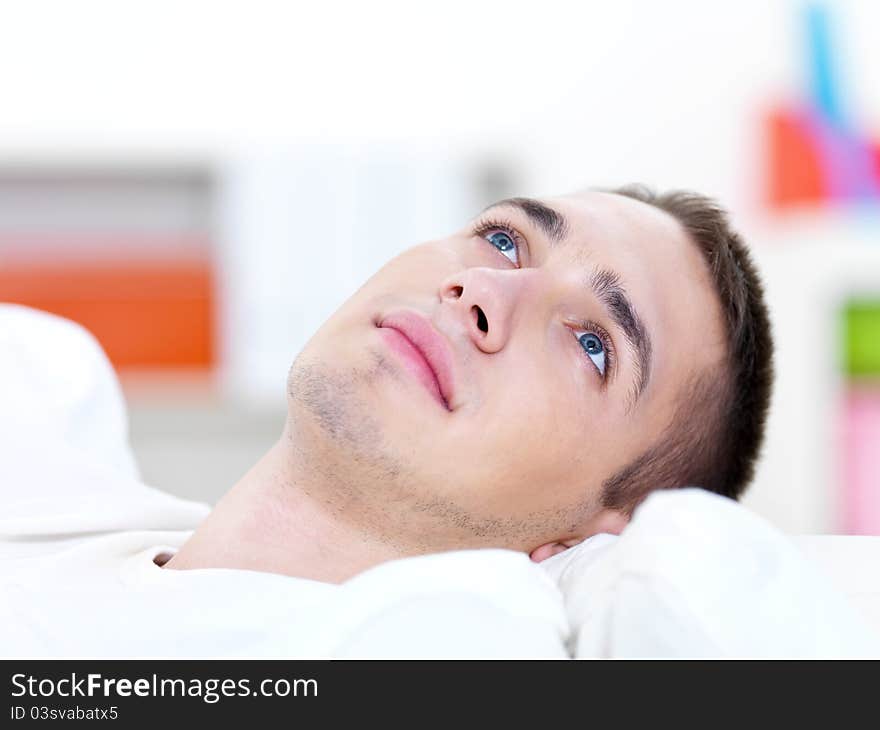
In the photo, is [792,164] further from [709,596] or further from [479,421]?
[709,596]

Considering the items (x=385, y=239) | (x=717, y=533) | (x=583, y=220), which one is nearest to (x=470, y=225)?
(x=583, y=220)

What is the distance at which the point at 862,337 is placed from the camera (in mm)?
2496

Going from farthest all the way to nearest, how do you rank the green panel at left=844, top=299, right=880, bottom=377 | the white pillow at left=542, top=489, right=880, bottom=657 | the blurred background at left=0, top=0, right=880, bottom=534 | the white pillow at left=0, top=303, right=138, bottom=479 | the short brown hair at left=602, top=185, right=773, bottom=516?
the blurred background at left=0, top=0, right=880, bottom=534
the green panel at left=844, top=299, right=880, bottom=377
the white pillow at left=0, top=303, right=138, bottom=479
the short brown hair at left=602, top=185, right=773, bottom=516
the white pillow at left=542, top=489, right=880, bottom=657

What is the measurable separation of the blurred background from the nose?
1.78 m

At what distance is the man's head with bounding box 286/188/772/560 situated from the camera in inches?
36.7

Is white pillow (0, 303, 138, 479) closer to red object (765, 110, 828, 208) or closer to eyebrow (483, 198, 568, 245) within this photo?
eyebrow (483, 198, 568, 245)

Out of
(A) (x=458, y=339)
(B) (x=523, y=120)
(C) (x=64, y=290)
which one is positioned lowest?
(C) (x=64, y=290)

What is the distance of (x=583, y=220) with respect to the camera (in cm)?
106

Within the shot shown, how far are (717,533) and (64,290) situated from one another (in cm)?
237

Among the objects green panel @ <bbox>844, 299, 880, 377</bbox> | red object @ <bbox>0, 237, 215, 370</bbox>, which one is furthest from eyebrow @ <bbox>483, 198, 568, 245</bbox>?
red object @ <bbox>0, 237, 215, 370</bbox>

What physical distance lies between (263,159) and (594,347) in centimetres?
192

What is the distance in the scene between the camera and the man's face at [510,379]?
36.6 inches

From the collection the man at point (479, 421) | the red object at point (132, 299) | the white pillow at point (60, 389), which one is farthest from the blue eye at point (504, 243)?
the red object at point (132, 299)
